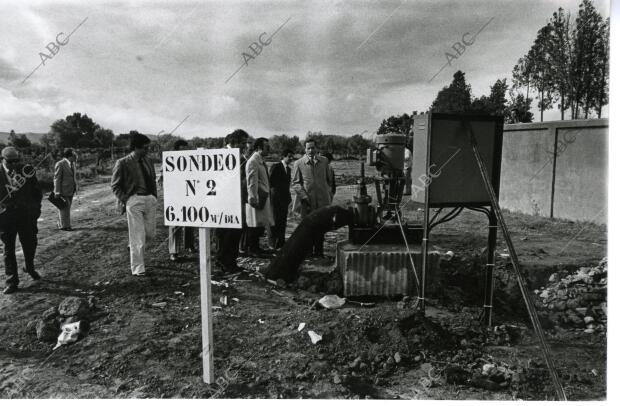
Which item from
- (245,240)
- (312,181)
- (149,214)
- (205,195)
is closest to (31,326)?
(149,214)

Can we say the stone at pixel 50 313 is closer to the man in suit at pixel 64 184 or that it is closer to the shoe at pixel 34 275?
the shoe at pixel 34 275

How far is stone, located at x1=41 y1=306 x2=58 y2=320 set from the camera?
4.11 m

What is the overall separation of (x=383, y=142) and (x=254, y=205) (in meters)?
2.17

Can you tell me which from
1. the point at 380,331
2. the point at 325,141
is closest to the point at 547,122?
the point at 380,331

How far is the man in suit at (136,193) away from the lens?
5492 mm

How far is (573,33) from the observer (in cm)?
1029

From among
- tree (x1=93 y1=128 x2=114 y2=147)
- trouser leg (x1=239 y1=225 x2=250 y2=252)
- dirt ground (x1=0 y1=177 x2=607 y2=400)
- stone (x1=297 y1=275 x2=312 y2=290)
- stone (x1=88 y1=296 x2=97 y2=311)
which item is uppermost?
tree (x1=93 y1=128 x2=114 y2=147)

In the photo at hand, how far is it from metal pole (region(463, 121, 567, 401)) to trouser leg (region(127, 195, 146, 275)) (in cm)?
407

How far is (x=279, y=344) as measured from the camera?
12.4ft

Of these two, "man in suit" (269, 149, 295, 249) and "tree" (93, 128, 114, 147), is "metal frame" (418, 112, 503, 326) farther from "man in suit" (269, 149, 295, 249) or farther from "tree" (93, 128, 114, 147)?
"tree" (93, 128, 114, 147)

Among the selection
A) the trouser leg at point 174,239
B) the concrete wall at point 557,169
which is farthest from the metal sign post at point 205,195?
the concrete wall at point 557,169

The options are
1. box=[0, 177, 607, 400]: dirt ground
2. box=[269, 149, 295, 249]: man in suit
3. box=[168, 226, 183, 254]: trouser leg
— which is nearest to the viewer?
box=[0, 177, 607, 400]: dirt ground

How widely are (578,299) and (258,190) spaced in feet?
13.8

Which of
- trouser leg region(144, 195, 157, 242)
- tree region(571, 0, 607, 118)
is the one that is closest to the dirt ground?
trouser leg region(144, 195, 157, 242)
